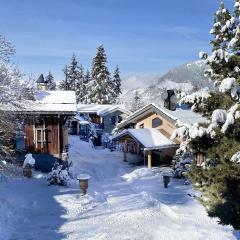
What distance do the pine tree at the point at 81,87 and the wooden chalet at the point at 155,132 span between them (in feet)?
120

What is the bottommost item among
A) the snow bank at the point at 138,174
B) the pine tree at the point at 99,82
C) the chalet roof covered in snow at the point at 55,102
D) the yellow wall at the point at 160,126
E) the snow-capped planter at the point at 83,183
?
the snow bank at the point at 138,174

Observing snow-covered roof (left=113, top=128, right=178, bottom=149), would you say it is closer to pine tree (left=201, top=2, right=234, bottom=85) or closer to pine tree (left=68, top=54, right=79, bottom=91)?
pine tree (left=201, top=2, right=234, bottom=85)

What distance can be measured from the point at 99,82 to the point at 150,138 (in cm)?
3186

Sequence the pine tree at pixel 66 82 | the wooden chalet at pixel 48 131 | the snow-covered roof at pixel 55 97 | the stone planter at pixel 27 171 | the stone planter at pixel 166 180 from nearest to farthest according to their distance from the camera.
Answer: the stone planter at pixel 166 180, the stone planter at pixel 27 171, the wooden chalet at pixel 48 131, the snow-covered roof at pixel 55 97, the pine tree at pixel 66 82

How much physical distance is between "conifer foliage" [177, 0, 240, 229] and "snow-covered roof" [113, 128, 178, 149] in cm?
2282

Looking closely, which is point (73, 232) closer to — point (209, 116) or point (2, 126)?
point (2, 126)

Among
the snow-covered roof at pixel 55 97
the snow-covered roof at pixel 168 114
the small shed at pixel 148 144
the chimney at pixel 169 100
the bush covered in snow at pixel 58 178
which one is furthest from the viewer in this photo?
the chimney at pixel 169 100

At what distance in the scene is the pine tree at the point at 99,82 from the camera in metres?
66.7

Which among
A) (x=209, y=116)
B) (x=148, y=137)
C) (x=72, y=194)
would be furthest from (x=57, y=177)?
(x=209, y=116)

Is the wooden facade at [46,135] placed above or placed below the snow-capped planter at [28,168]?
above

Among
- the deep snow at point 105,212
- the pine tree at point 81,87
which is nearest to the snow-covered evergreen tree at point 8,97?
the deep snow at point 105,212

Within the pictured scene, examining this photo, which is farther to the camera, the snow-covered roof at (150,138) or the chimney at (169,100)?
the chimney at (169,100)

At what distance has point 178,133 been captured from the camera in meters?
10.2

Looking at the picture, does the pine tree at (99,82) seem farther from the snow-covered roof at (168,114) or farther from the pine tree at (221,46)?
the pine tree at (221,46)
